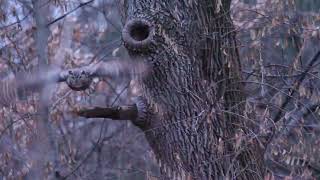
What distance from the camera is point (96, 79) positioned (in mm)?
8875

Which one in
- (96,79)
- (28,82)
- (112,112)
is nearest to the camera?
(28,82)

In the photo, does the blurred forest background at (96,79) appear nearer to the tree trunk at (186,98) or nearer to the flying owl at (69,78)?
the tree trunk at (186,98)

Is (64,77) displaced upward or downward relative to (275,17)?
downward

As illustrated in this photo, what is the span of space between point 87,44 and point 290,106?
570 cm

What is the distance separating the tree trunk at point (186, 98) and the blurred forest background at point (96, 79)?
11.1 inches

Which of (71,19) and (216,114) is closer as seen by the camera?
(216,114)

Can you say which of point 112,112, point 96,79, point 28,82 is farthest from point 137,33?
point 96,79

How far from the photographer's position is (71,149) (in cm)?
1143

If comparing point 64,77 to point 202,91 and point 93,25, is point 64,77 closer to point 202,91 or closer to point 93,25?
point 202,91

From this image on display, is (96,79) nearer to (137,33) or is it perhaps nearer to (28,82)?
(137,33)

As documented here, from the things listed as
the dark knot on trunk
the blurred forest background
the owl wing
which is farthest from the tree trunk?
the owl wing

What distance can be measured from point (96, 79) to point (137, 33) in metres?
2.65

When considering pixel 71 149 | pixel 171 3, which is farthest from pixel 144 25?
pixel 71 149

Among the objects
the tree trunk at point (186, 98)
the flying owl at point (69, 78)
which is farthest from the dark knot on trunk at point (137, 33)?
the flying owl at point (69, 78)
